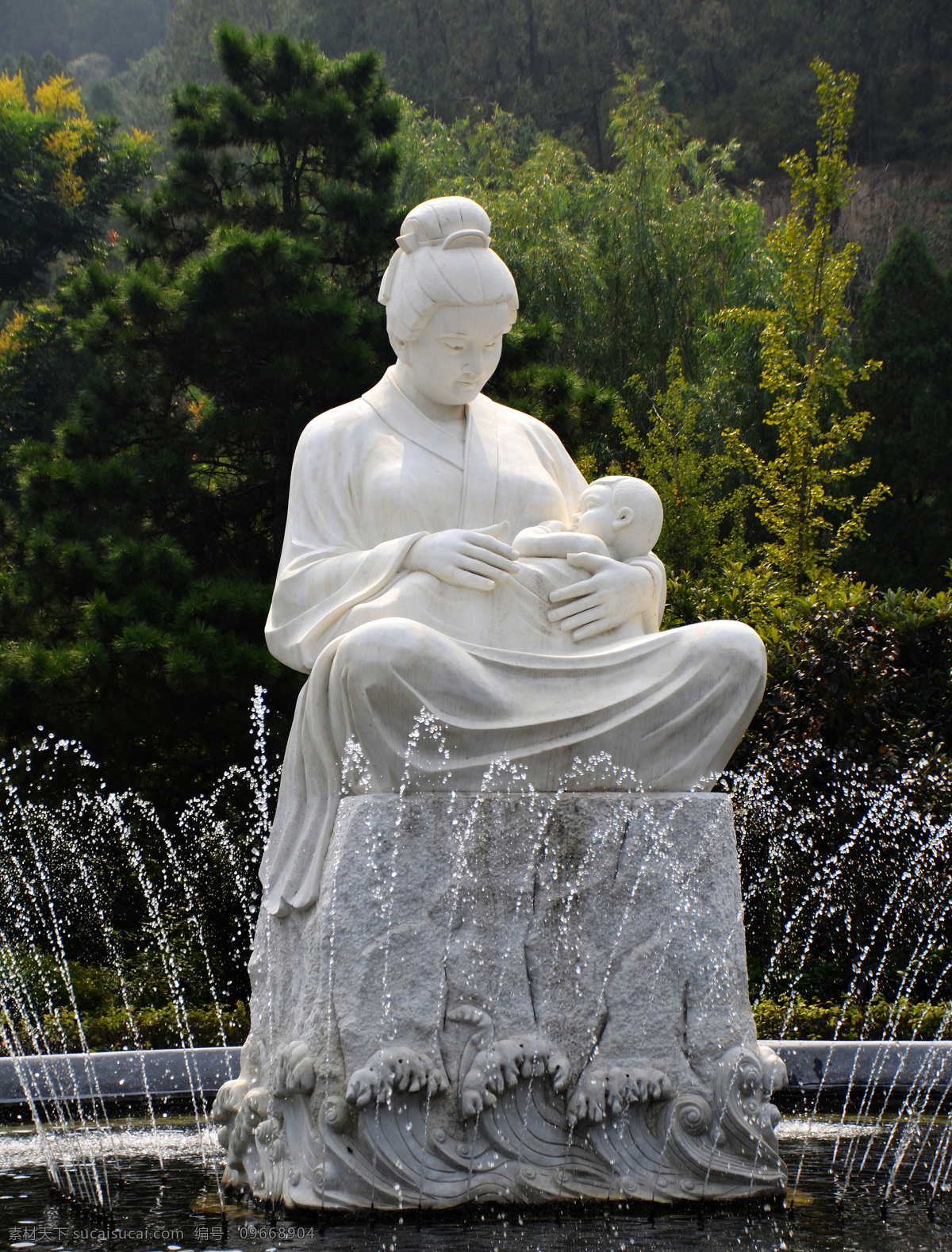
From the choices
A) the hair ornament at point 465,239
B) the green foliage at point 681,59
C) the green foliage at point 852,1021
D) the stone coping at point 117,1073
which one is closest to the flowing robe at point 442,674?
the hair ornament at point 465,239

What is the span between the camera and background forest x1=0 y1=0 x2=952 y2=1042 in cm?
876

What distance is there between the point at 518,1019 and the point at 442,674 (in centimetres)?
94

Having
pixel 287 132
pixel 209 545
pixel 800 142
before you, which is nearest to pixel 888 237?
pixel 800 142

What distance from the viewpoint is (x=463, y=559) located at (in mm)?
4289

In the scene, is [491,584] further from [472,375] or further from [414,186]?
[414,186]

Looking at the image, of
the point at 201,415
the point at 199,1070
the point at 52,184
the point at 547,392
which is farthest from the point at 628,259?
the point at 199,1070

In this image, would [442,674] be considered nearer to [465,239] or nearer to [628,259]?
[465,239]

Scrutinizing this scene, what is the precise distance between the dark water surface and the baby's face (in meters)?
1.99

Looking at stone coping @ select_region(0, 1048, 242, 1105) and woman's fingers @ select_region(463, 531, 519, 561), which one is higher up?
woman's fingers @ select_region(463, 531, 519, 561)

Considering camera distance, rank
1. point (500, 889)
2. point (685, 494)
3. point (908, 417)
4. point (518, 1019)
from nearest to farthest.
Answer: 1. point (518, 1019)
2. point (500, 889)
3. point (685, 494)
4. point (908, 417)

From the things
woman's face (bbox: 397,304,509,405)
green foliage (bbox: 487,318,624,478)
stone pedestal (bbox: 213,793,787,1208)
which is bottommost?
stone pedestal (bbox: 213,793,787,1208)

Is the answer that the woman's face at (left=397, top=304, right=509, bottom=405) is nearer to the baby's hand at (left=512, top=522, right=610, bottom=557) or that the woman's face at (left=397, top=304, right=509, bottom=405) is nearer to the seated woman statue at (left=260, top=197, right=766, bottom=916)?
the seated woman statue at (left=260, top=197, right=766, bottom=916)

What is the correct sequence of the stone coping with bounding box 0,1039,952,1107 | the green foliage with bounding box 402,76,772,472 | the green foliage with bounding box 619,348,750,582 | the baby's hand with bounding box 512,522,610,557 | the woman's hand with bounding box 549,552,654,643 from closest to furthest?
the woman's hand with bounding box 549,552,654,643
the baby's hand with bounding box 512,522,610,557
the stone coping with bounding box 0,1039,952,1107
the green foliage with bounding box 619,348,750,582
the green foliage with bounding box 402,76,772,472

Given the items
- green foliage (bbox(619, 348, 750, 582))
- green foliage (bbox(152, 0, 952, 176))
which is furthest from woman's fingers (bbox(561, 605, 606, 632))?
green foliage (bbox(152, 0, 952, 176))
